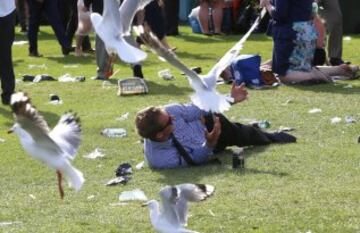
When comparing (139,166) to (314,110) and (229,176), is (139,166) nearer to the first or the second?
(229,176)

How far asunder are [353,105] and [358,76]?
86.7 inches

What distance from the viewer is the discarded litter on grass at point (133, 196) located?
21.3 ft

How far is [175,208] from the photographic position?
4914 millimetres

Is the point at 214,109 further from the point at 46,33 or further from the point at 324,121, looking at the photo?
the point at 46,33

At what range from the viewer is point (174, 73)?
500 inches

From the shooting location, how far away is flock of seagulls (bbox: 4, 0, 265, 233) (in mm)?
4191

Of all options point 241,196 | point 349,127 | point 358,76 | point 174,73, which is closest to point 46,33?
point 174,73

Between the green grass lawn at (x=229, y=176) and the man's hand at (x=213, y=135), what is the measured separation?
19 centimetres

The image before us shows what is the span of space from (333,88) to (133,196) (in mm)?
4990

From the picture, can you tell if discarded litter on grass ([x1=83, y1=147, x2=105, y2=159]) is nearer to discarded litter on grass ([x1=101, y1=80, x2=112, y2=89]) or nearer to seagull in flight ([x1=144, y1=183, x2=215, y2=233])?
seagull in flight ([x1=144, y1=183, x2=215, y2=233])

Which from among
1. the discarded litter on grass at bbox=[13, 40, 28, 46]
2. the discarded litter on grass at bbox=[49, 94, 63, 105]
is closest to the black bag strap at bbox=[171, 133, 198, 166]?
the discarded litter on grass at bbox=[49, 94, 63, 105]

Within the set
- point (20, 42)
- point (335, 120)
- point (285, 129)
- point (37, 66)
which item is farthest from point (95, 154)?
point (20, 42)

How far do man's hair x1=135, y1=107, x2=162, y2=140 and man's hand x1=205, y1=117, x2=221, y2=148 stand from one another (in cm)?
52

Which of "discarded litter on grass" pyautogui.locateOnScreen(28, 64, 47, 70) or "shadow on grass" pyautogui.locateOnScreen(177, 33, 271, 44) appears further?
"shadow on grass" pyautogui.locateOnScreen(177, 33, 271, 44)
